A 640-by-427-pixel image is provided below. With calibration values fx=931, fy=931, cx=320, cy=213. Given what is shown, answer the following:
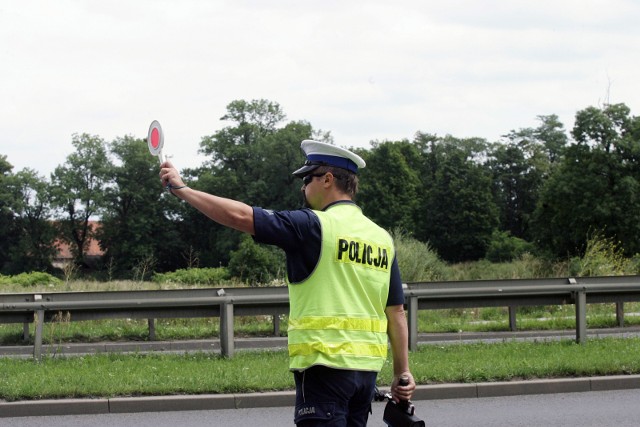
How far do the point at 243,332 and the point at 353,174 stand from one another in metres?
11.2

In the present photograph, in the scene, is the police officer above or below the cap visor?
below

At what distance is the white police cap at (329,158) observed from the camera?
385 cm

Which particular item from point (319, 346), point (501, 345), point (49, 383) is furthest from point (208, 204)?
point (501, 345)

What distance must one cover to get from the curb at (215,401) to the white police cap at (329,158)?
5411 mm

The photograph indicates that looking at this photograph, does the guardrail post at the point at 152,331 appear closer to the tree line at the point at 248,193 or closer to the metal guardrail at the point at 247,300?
the metal guardrail at the point at 247,300

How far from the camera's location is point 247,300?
11.5 metres

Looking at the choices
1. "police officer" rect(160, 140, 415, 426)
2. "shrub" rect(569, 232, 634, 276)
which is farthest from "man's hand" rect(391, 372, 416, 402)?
"shrub" rect(569, 232, 634, 276)

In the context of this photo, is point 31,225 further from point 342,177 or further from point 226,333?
point 342,177

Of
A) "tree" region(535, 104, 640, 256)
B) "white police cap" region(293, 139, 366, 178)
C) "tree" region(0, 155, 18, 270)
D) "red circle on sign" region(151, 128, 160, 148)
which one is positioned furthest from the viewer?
"tree" region(0, 155, 18, 270)

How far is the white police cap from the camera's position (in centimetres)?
385

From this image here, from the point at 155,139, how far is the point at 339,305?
1109 millimetres

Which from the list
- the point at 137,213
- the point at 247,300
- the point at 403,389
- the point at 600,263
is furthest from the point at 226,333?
the point at 137,213

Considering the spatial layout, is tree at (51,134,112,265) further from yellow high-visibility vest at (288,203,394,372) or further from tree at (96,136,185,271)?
yellow high-visibility vest at (288,203,394,372)

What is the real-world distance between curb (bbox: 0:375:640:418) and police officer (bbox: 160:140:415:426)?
17.4ft
